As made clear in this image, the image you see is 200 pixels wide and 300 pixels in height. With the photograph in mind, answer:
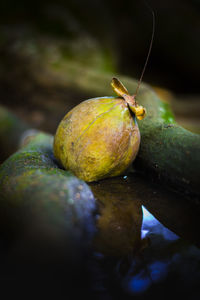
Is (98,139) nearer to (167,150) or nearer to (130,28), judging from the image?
(167,150)

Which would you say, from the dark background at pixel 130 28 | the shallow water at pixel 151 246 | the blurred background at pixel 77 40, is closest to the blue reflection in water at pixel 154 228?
the shallow water at pixel 151 246

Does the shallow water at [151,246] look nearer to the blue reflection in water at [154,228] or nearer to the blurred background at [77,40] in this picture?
the blue reflection in water at [154,228]

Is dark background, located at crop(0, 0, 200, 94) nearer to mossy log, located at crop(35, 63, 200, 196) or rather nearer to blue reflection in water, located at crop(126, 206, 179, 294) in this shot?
mossy log, located at crop(35, 63, 200, 196)

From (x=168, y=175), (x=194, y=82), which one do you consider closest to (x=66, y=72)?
(x=168, y=175)

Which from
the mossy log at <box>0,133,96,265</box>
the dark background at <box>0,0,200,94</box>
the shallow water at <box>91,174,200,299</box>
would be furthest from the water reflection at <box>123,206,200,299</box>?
the dark background at <box>0,0,200,94</box>

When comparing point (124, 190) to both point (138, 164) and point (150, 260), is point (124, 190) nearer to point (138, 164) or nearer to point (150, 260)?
point (138, 164)

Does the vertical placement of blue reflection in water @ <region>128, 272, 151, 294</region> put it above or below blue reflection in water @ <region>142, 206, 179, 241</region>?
above

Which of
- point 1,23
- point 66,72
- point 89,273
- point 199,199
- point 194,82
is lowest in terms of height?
point 194,82
